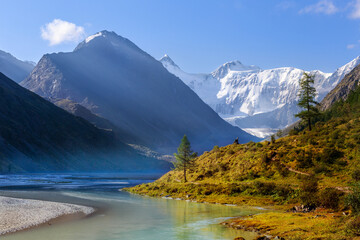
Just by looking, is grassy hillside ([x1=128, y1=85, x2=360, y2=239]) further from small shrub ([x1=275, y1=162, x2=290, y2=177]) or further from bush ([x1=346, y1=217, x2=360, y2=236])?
bush ([x1=346, y1=217, x2=360, y2=236])

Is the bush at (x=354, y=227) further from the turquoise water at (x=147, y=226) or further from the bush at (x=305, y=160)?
the bush at (x=305, y=160)

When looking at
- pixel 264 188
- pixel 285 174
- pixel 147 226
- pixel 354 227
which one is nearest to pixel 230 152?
pixel 285 174

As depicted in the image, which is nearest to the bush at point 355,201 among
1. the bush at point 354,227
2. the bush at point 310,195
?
the bush at point 354,227

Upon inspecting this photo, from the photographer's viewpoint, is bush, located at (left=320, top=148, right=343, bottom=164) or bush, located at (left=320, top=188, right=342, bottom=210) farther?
bush, located at (left=320, top=148, right=343, bottom=164)

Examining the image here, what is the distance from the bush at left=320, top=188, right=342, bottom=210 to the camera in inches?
1911

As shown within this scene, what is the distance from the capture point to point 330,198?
4903 cm

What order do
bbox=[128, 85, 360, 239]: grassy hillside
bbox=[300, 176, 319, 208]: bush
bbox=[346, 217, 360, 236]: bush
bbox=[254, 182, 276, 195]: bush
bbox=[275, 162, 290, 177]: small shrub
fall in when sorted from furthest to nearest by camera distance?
bbox=[275, 162, 290, 177]: small shrub, bbox=[254, 182, 276, 195]: bush, bbox=[128, 85, 360, 239]: grassy hillside, bbox=[300, 176, 319, 208]: bush, bbox=[346, 217, 360, 236]: bush

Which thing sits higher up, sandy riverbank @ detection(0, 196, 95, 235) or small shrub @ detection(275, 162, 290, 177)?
small shrub @ detection(275, 162, 290, 177)

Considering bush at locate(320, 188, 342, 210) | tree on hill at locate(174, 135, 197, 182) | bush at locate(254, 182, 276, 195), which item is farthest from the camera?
tree on hill at locate(174, 135, 197, 182)

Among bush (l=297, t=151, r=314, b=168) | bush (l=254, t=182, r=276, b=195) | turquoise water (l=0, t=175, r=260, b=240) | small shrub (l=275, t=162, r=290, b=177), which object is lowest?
turquoise water (l=0, t=175, r=260, b=240)

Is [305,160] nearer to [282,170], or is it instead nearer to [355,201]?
[282,170]

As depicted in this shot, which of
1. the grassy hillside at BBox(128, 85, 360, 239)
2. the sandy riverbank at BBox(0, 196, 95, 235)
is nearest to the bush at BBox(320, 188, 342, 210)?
the grassy hillside at BBox(128, 85, 360, 239)

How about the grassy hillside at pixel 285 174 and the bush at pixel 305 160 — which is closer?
the grassy hillside at pixel 285 174

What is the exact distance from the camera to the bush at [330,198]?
48531 mm
